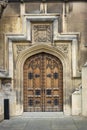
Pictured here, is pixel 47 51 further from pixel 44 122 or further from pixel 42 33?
pixel 44 122

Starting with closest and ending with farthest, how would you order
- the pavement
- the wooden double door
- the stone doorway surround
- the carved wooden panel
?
1. the pavement
2. the stone doorway surround
3. the carved wooden panel
4. the wooden double door

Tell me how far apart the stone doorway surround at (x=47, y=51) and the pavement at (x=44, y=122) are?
0.63 metres

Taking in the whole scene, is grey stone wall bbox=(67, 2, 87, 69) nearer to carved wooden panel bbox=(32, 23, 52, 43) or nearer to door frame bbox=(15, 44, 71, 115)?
door frame bbox=(15, 44, 71, 115)

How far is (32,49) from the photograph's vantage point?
41.9ft

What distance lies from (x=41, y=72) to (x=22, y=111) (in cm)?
182

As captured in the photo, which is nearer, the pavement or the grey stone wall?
the pavement

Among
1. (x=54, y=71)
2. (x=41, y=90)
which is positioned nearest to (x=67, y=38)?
(x=54, y=71)

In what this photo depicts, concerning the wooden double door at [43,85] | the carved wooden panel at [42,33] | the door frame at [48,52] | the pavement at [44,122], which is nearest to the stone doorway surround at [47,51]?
the door frame at [48,52]

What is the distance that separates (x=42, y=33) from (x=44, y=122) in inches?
150

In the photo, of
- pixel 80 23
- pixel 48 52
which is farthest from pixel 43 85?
pixel 80 23

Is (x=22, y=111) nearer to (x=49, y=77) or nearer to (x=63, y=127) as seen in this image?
(x=49, y=77)

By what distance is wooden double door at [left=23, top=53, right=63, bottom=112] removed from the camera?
13039 millimetres

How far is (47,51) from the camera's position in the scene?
12.8 meters

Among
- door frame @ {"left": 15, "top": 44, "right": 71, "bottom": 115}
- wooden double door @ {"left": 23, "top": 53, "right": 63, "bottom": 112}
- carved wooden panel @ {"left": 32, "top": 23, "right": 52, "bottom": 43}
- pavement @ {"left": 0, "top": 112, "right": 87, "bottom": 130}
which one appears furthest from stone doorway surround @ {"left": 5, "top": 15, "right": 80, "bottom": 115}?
pavement @ {"left": 0, "top": 112, "right": 87, "bottom": 130}
